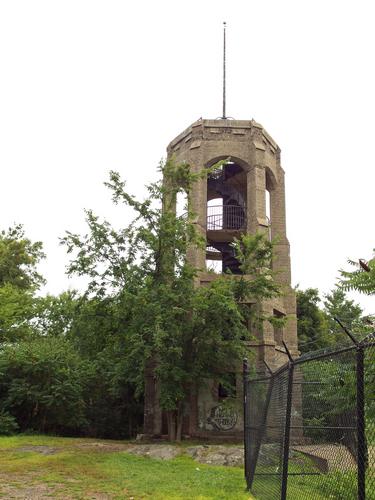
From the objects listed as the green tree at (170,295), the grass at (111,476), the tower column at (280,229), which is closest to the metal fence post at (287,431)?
the grass at (111,476)

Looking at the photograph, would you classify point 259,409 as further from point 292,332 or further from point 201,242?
point 292,332

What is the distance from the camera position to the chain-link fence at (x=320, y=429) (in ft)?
14.8

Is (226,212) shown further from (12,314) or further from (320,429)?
(320,429)

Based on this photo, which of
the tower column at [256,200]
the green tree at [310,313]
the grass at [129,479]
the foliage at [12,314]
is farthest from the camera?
the green tree at [310,313]

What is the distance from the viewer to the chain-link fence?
177 inches

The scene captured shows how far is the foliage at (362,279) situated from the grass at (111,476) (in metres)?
4.48

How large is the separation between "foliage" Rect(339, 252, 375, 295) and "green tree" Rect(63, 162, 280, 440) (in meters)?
11.8

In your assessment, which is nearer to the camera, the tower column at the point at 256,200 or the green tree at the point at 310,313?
the tower column at the point at 256,200

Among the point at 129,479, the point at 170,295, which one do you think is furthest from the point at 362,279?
→ the point at 170,295

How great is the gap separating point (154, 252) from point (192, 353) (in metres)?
4.35

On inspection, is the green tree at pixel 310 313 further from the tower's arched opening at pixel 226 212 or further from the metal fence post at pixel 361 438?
the metal fence post at pixel 361 438

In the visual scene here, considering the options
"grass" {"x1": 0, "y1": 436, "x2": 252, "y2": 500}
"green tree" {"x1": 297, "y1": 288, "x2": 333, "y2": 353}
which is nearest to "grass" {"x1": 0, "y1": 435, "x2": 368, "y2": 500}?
"grass" {"x1": 0, "y1": 436, "x2": 252, "y2": 500}

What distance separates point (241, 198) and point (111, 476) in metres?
20.7

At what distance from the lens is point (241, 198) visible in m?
30.5
